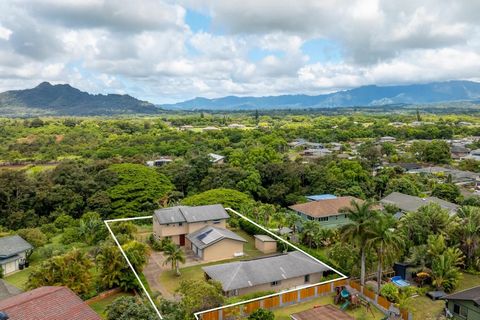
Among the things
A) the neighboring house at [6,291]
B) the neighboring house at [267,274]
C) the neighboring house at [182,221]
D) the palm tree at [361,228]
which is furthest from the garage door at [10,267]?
the palm tree at [361,228]

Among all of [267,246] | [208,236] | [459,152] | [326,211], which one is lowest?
[459,152]

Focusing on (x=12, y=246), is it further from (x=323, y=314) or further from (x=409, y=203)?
(x=409, y=203)

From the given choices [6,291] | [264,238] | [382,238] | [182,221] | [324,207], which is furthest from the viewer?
[324,207]

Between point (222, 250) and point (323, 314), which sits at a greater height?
point (323, 314)

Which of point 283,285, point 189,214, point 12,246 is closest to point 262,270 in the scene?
point 283,285

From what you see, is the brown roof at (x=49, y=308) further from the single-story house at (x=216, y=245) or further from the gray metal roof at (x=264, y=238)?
the gray metal roof at (x=264, y=238)
